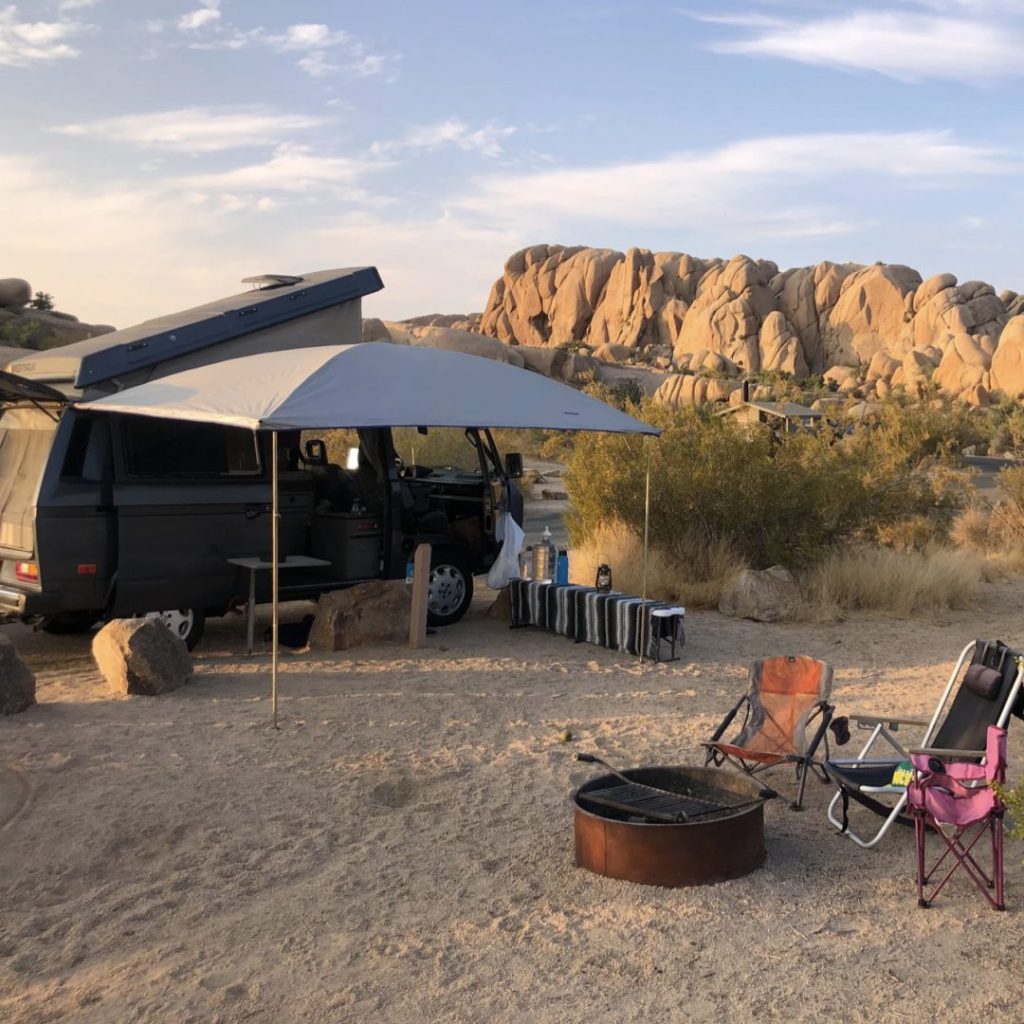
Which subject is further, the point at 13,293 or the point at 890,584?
the point at 13,293

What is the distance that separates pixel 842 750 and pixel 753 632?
3.71m

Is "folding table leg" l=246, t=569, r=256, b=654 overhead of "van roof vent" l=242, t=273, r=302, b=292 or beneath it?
beneath

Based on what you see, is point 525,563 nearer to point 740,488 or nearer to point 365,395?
point 740,488

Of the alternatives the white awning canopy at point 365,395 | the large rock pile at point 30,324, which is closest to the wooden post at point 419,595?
the white awning canopy at point 365,395

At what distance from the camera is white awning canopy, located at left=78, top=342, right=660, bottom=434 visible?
7.63 metres

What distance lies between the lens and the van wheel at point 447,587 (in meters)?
10.4

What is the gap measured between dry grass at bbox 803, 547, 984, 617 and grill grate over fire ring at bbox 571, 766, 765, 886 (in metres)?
6.75

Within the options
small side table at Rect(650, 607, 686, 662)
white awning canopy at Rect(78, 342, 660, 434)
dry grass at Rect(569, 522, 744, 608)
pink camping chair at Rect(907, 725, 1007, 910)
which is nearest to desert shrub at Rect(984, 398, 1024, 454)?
dry grass at Rect(569, 522, 744, 608)

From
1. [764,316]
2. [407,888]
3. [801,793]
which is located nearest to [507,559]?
[801,793]

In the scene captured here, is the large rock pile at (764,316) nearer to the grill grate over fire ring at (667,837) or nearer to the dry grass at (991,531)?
the dry grass at (991,531)

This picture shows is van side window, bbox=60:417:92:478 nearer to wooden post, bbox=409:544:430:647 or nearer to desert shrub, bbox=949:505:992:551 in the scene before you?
wooden post, bbox=409:544:430:647

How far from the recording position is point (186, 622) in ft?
29.8

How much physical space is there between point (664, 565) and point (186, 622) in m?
5.56

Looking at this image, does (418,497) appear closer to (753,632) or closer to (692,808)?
(753,632)
